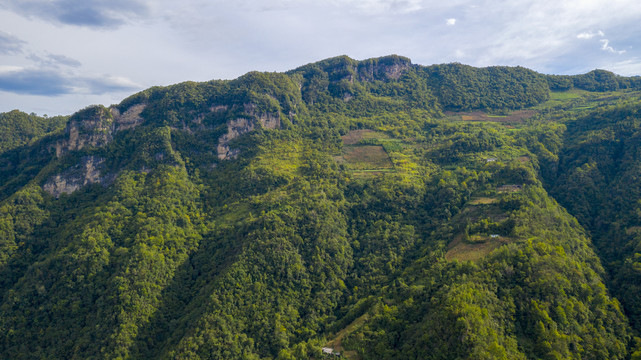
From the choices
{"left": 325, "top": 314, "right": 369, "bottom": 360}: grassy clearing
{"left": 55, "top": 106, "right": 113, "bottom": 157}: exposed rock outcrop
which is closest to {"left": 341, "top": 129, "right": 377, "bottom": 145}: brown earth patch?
{"left": 325, "top": 314, "right": 369, "bottom": 360}: grassy clearing

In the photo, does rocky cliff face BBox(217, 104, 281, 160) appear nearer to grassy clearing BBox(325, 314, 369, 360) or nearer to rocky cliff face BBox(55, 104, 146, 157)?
rocky cliff face BBox(55, 104, 146, 157)

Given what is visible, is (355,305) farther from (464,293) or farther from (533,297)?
(533,297)

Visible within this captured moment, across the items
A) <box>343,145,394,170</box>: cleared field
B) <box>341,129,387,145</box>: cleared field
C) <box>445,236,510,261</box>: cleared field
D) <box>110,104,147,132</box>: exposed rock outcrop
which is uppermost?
<box>110,104,147,132</box>: exposed rock outcrop

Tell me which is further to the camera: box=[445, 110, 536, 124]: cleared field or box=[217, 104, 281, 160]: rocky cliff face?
box=[445, 110, 536, 124]: cleared field

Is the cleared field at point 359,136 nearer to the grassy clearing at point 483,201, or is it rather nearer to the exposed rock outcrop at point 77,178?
the grassy clearing at point 483,201

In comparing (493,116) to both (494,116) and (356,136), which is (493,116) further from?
(356,136)

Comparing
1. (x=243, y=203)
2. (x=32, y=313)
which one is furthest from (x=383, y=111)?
(x=32, y=313)

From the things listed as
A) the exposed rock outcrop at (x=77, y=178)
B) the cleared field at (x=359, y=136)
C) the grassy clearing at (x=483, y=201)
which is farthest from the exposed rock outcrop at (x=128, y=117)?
the grassy clearing at (x=483, y=201)
